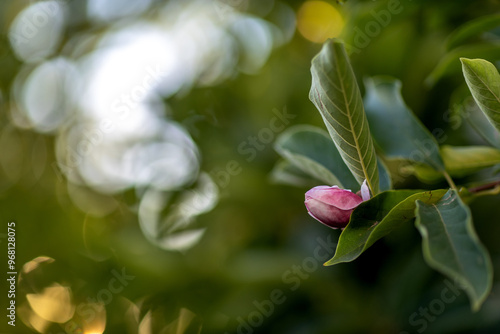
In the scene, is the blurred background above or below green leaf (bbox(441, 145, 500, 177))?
below

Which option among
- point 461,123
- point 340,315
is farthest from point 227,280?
point 461,123

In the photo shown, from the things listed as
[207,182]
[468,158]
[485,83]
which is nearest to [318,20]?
[207,182]

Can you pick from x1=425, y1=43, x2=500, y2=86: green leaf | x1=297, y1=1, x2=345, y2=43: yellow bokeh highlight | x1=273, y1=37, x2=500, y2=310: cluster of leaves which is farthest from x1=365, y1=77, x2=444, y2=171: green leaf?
x1=297, y1=1, x2=345, y2=43: yellow bokeh highlight

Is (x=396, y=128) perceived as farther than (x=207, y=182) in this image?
No

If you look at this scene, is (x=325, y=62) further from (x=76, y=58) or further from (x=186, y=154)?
(x=76, y=58)

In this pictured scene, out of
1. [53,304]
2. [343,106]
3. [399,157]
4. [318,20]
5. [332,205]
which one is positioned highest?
[343,106]

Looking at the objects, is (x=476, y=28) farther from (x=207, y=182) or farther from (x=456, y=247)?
(x=207, y=182)

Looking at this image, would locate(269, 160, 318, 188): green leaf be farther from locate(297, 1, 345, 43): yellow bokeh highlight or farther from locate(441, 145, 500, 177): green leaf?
locate(297, 1, 345, 43): yellow bokeh highlight
